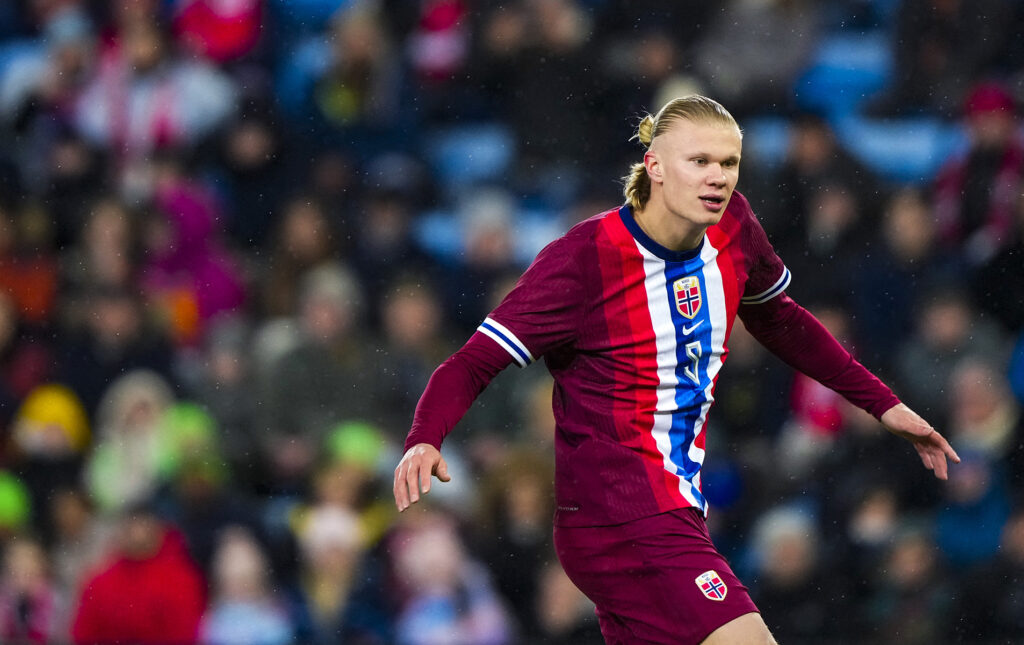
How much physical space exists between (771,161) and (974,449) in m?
1.82

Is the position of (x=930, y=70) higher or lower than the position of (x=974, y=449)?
higher

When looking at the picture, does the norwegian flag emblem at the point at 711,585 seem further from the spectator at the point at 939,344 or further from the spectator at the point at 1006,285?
the spectator at the point at 1006,285

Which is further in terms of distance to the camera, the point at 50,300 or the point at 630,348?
the point at 50,300

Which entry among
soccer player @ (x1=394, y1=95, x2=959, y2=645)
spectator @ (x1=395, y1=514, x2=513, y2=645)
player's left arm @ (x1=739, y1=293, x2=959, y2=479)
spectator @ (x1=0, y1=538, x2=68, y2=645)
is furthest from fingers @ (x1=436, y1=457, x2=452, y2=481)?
spectator @ (x1=0, y1=538, x2=68, y2=645)

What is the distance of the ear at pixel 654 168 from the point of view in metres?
3.92

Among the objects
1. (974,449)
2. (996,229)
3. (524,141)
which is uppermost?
(524,141)

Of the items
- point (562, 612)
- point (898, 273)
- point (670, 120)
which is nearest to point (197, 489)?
point (562, 612)

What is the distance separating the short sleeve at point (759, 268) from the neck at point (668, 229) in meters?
0.22

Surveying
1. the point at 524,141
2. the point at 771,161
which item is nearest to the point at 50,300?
the point at 524,141

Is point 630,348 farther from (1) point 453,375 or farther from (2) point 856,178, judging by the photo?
(2) point 856,178

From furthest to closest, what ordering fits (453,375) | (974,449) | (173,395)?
(173,395) < (974,449) < (453,375)

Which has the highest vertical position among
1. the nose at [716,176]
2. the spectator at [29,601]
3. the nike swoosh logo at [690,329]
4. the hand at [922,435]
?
the nose at [716,176]

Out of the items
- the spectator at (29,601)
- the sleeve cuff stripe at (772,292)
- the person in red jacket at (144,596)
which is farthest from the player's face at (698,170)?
the spectator at (29,601)

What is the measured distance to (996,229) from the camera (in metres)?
7.32
